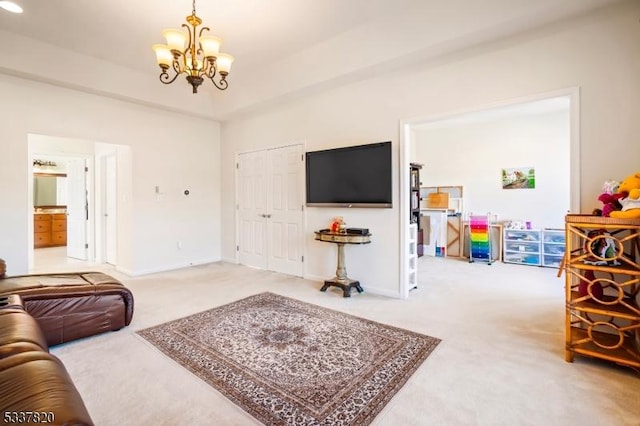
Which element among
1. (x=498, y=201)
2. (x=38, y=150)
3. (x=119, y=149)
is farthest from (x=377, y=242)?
(x=38, y=150)

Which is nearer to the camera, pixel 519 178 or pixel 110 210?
pixel 110 210

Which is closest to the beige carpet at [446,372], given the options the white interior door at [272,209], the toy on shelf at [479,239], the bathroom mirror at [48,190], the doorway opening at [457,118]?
the doorway opening at [457,118]

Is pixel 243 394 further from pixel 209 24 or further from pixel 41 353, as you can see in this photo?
pixel 209 24

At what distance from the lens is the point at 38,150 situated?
18.2ft

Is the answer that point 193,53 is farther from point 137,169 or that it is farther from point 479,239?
point 479,239

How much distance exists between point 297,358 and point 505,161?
590cm

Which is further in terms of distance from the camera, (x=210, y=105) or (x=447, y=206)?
(x=447, y=206)

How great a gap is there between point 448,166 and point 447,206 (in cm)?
93

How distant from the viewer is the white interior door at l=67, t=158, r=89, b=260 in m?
6.18

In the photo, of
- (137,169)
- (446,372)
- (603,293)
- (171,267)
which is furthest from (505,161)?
(137,169)

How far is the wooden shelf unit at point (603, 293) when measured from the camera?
2.06 meters

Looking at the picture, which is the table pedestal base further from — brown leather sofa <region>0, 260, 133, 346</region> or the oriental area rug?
brown leather sofa <region>0, 260, 133, 346</region>

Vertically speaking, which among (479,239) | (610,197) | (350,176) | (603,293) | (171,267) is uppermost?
(350,176)

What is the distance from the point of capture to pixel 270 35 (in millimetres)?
3775
